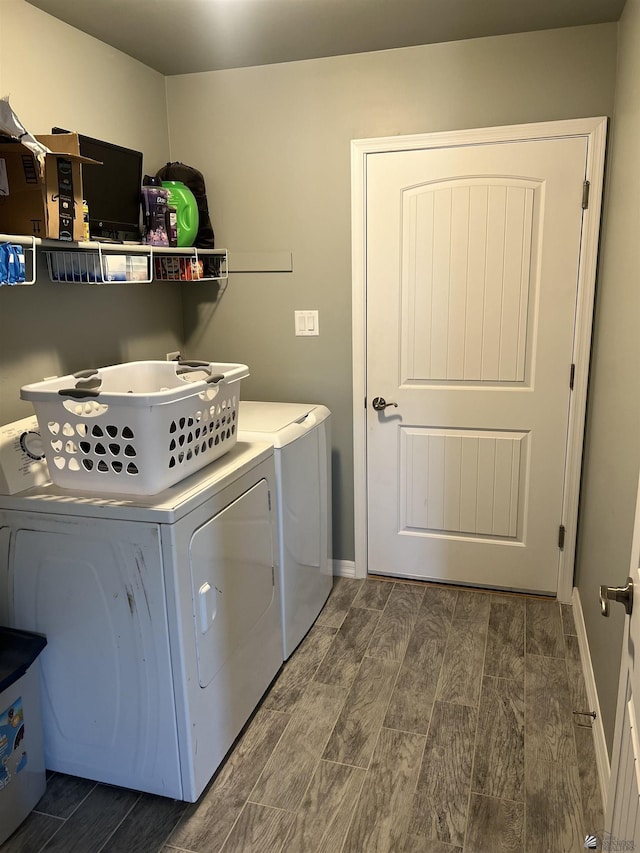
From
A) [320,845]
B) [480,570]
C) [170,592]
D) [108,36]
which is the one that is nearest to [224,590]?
[170,592]

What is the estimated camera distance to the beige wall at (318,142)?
244 centimetres

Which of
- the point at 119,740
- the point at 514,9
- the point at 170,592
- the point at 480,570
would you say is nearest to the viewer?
the point at 170,592

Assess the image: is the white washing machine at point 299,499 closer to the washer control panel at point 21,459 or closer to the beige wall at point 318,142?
the beige wall at point 318,142

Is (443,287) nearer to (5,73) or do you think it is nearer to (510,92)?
(510,92)

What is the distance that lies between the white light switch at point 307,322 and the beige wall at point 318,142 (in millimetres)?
32

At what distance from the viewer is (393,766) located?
6.24 ft

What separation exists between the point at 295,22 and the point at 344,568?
7.71 ft

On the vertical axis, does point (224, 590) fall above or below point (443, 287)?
below

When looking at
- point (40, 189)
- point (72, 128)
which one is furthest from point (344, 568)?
point (72, 128)

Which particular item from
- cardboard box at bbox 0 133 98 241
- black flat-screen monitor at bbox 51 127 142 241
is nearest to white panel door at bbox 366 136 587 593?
black flat-screen monitor at bbox 51 127 142 241

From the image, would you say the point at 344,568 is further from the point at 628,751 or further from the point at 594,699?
the point at 628,751

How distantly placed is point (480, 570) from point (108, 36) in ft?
8.92

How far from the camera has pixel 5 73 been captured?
2.00 meters

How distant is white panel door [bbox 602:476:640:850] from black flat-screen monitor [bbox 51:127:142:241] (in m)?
1.95
